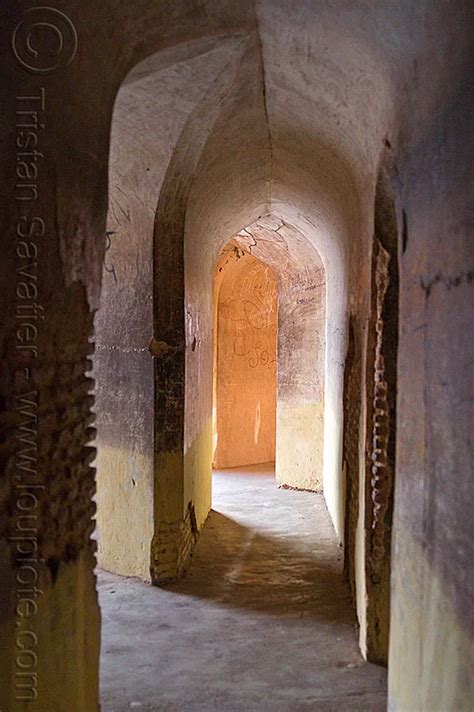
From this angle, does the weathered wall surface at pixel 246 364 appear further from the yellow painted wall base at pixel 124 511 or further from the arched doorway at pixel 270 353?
the yellow painted wall base at pixel 124 511

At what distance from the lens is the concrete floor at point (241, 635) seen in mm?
3828

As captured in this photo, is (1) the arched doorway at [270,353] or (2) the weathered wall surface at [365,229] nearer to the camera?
(2) the weathered wall surface at [365,229]

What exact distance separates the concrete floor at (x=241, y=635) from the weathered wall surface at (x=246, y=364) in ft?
15.0

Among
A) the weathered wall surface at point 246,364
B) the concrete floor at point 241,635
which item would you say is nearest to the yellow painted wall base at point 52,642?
the concrete floor at point 241,635

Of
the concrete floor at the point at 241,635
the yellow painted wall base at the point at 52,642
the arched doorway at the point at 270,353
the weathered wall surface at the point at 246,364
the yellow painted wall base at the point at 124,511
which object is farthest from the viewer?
the weathered wall surface at the point at 246,364

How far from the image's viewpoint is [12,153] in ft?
7.30

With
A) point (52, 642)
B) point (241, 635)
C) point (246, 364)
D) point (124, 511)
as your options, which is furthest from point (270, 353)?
point (52, 642)

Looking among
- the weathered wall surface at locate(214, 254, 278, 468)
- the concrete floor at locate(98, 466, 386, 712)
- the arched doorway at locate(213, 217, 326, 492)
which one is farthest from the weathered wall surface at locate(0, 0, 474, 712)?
the weathered wall surface at locate(214, 254, 278, 468)

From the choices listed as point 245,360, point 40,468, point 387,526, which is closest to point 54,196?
point 40,468

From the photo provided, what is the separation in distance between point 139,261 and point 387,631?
134 inches

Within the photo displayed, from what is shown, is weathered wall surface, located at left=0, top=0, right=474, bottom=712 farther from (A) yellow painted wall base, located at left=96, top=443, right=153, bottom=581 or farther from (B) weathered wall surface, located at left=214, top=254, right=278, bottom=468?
(B) weathered wall surface, located at left=214, top=254, right=278, bottom=468

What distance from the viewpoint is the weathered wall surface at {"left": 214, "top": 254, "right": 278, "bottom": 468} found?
11539 mm

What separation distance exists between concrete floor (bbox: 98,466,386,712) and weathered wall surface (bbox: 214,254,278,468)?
4.57m

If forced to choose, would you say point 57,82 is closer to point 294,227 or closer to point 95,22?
point 95,22
